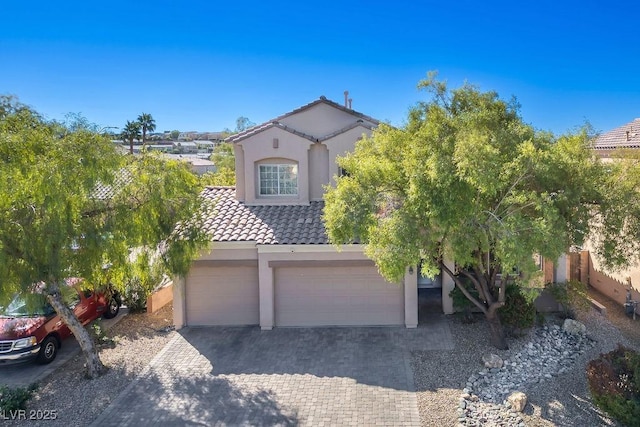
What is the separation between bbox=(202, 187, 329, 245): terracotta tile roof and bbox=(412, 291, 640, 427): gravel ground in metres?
5.32

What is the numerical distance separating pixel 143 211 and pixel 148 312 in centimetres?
721

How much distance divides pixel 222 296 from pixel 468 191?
9977 millimetres

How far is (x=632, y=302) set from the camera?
1577 cm

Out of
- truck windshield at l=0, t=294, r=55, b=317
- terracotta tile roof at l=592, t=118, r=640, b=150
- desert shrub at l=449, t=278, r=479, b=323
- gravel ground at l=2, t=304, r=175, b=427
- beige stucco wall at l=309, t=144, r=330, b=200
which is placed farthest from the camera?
terracotta tile roof at l=592, t=118, r=640, b=150

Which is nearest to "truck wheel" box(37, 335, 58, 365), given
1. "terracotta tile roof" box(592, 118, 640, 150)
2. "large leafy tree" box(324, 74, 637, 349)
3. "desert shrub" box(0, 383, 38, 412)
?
"desert shrub" box(0, 383, 38, 412)

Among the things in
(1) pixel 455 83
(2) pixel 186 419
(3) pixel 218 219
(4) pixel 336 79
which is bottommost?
(2) pixel 186 419

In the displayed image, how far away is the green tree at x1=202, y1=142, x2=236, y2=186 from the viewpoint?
108 feet

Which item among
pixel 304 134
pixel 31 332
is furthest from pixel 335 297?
pixel 31 332

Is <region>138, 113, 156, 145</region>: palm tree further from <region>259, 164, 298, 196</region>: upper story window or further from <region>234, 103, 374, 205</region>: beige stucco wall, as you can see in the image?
<region>259, 164, 298, 196</region>: upper story window

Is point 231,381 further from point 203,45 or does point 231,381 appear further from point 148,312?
point 203,45

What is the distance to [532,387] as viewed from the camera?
10789mm

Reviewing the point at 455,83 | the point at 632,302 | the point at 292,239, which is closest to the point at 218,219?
the point at 292,239

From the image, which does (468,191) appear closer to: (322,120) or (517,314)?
(517,314)

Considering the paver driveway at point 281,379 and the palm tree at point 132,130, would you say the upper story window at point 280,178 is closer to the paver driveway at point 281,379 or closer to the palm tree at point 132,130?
the paver driveway at point 281,379
